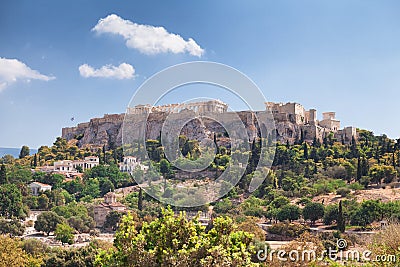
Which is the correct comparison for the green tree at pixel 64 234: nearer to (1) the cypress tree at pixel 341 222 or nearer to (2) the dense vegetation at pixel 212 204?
(2) the dense vegetation at pixel 212 204

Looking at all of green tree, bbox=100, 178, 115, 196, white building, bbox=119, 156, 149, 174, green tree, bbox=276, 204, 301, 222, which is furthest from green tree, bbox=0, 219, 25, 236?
white building, bbox=119, 156, 149, 174

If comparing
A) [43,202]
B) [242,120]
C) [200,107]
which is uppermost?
[200,107]

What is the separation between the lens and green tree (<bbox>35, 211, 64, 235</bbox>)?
24.6 m

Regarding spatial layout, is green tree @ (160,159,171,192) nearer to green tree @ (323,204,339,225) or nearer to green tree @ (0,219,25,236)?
green tree @ (0,219,25,236)

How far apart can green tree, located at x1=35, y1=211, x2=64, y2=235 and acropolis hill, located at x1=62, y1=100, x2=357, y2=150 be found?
15320 mm

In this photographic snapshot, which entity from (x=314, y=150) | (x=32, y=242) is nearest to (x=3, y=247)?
(x=32, y=242)

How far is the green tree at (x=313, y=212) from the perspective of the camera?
23.1 meters

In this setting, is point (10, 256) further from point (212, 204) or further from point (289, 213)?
point (212, 204)

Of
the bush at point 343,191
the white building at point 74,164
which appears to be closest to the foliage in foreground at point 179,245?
the bush at point 343,191

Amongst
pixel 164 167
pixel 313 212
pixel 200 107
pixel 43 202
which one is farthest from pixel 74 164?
pixel 313 212

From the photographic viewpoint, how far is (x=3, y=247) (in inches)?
452

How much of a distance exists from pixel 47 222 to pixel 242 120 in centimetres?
2341

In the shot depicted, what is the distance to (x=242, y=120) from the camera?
4403 centimetres

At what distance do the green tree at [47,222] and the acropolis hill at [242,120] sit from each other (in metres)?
15.3
